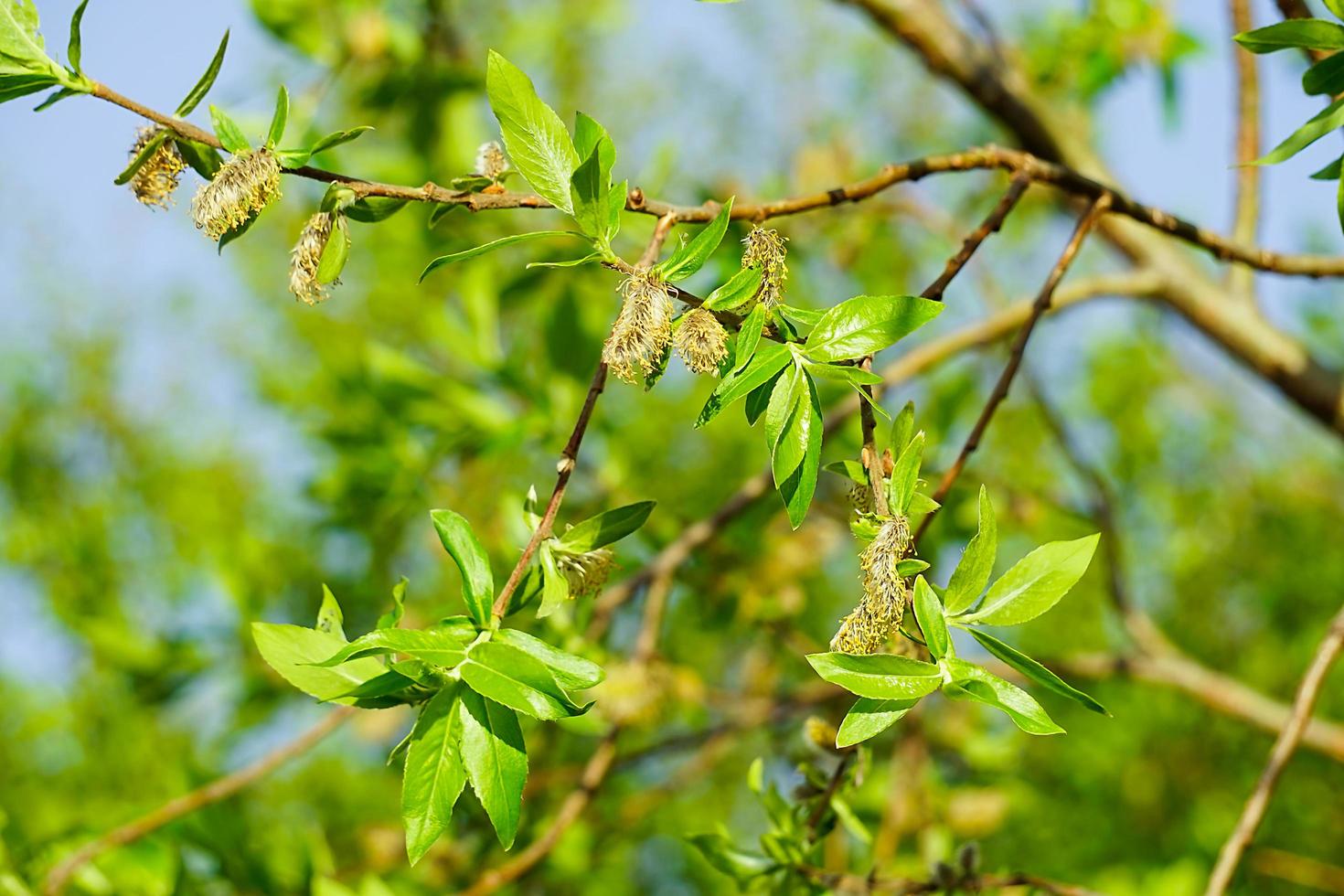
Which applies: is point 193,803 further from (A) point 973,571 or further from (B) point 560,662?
(A) point 973,571

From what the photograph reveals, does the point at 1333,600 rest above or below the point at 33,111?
below

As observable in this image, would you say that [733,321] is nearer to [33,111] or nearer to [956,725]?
[33,111]

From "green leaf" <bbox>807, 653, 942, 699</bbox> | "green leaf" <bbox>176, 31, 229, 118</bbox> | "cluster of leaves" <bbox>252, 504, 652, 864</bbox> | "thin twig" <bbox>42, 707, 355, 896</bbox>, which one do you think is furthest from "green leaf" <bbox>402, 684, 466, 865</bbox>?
"thin twig" <bbox>42, 707, 355, 896</bbox>

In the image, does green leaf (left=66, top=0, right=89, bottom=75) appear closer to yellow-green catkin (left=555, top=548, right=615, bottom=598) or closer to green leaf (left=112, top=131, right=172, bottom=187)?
green leaf (left=112, top=131, right=172, bottom=187)

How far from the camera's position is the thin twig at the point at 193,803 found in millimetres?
774

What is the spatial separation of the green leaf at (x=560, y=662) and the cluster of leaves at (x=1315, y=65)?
33 cm

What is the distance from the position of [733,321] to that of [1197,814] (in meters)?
1.66

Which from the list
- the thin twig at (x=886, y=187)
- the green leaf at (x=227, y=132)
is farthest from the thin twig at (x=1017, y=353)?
the green leaf at (x=227, y=132)

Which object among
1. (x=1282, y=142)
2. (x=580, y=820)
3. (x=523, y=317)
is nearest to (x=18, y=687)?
(x=523, y=317)

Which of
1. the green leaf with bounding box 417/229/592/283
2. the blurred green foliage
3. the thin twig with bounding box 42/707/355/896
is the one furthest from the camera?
the blurred green foliage

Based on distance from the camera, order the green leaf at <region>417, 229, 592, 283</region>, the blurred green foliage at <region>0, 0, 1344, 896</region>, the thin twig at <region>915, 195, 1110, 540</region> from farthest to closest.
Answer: the blurred green foliage at <region>0, 0, 1344, 896</region>
the thin twig at <region>915, 195, 1110, 540</region>
the green leaf at <region>417, 229, 592, 283</region>

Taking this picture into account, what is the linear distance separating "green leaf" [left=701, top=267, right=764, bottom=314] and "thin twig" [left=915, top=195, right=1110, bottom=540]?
16cm

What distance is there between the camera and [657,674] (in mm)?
1049

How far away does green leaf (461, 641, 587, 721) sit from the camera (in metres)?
0.39
